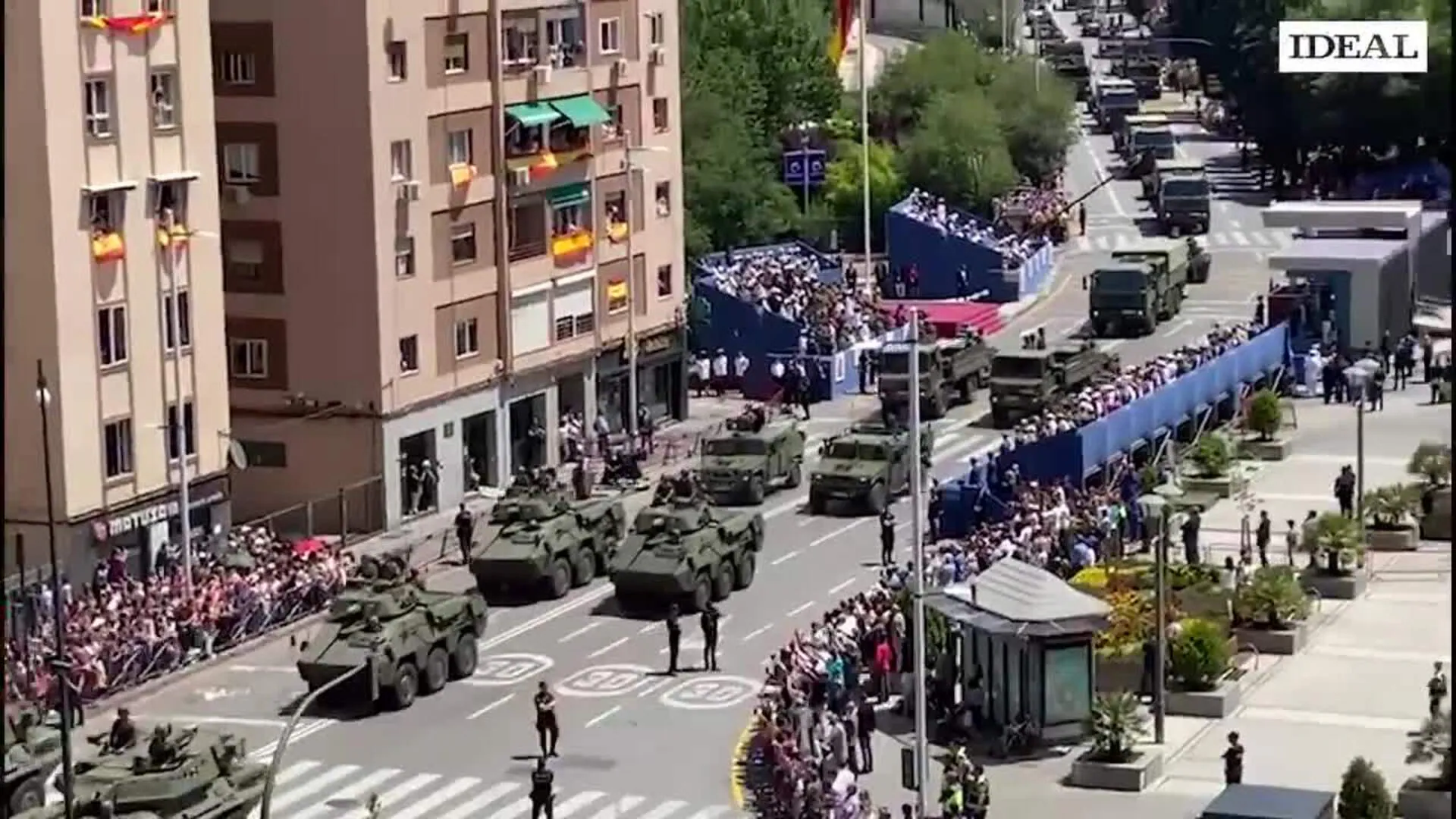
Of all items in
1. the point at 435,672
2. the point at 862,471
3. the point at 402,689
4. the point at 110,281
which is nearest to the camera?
the point at 402,689

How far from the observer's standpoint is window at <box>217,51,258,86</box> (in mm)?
56969

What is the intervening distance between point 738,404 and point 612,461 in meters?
10.9

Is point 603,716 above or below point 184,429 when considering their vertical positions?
below

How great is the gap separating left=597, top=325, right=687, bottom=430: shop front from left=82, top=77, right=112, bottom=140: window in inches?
755

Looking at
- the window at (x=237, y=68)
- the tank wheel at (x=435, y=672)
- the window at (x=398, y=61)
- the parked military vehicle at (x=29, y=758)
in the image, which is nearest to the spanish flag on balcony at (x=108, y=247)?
the window at (x=237, y=68)

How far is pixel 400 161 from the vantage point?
2283 inches

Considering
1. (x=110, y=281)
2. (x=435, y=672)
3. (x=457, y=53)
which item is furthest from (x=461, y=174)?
(x=435, y=672)

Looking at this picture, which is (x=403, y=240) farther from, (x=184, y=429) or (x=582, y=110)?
(x=184, y=429)

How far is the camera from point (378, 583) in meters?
42.3

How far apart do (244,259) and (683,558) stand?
1608 cm

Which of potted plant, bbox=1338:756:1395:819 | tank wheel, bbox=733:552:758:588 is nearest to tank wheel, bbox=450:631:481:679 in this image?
tank wheel, bbox=733:552:758:588

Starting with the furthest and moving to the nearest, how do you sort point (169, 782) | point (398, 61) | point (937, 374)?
point (937, 374) < point (398, 61) < point (169, 782)

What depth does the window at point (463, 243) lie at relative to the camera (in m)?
60.0

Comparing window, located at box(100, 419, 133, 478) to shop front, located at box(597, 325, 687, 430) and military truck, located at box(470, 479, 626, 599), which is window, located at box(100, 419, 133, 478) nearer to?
military truck, located at box(470, 479, 626, 599)
